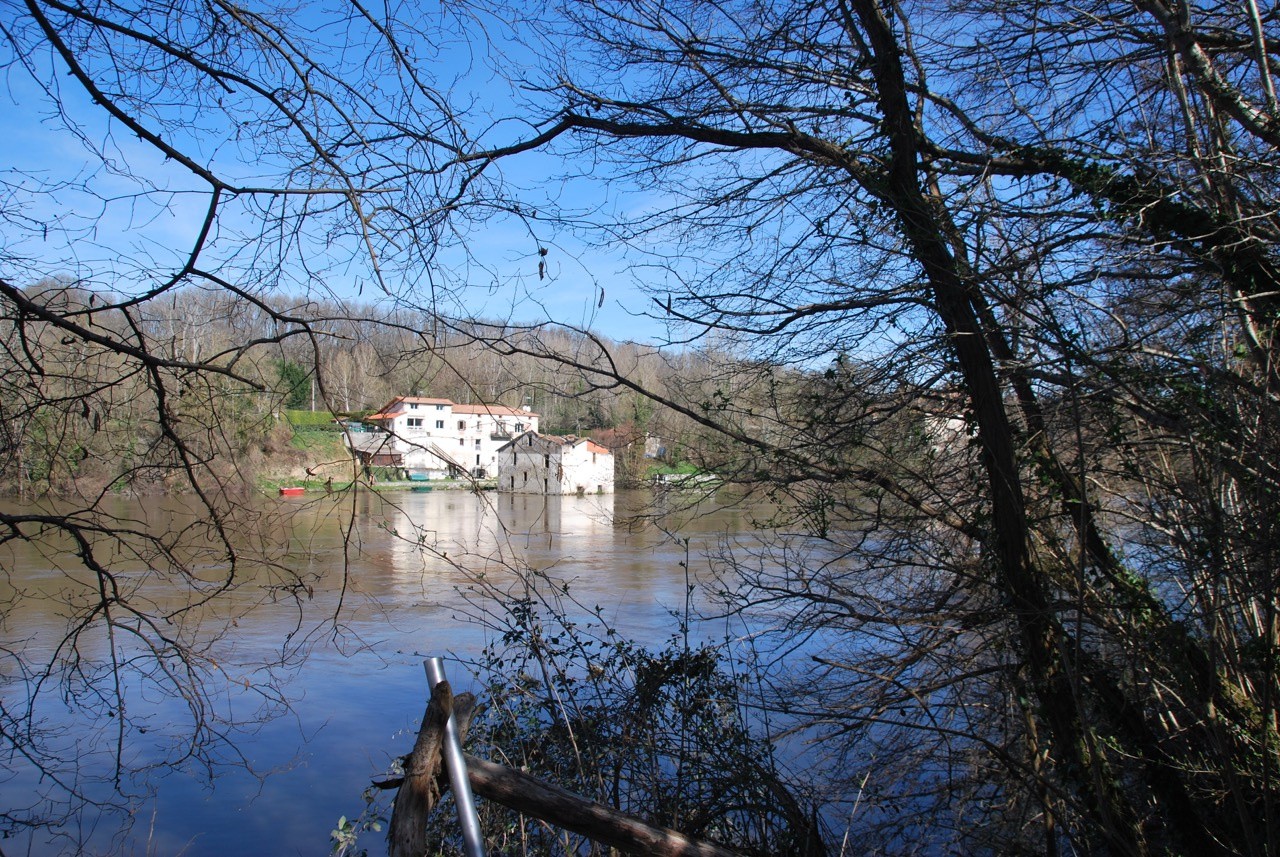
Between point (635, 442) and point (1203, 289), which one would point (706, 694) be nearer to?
point (635, 442)

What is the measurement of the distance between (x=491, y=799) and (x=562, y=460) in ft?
12.0

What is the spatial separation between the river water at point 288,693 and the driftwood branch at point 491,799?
133 centimetres

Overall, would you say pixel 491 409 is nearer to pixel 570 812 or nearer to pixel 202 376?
pixel 202 376

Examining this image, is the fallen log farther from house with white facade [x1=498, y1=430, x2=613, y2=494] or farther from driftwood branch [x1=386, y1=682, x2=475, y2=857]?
house with white facade [x1=498, y1=430, x2=613, y2=494]

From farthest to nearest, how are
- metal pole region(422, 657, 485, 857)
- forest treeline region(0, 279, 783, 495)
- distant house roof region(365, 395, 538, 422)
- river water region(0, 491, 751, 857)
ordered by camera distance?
river water region(0, 491, 751, 857) → distant house roof region(365, 395, 538, 422) → forest treeline region(0, 279, 783, 495) → metal pole region(422, 657, 485, 857)

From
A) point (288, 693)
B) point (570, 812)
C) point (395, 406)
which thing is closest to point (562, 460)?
point (395, 406)

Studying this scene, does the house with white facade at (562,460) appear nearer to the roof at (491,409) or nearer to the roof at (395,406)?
the roof at (491,409)

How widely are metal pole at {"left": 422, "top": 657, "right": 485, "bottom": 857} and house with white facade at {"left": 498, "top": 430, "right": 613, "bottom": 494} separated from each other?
1.58 metres

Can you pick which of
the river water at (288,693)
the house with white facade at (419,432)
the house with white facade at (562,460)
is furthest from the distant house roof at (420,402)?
the river water at (288,693)

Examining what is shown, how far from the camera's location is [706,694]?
5.52 metres

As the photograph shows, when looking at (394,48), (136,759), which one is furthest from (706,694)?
(136,759)

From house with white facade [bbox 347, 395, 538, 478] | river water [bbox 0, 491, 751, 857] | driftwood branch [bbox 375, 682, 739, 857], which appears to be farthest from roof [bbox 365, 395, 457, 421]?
driftwood branch [bbox 375, 682, 739, 857]

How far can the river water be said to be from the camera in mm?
4668

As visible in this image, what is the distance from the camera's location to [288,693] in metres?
10.1
